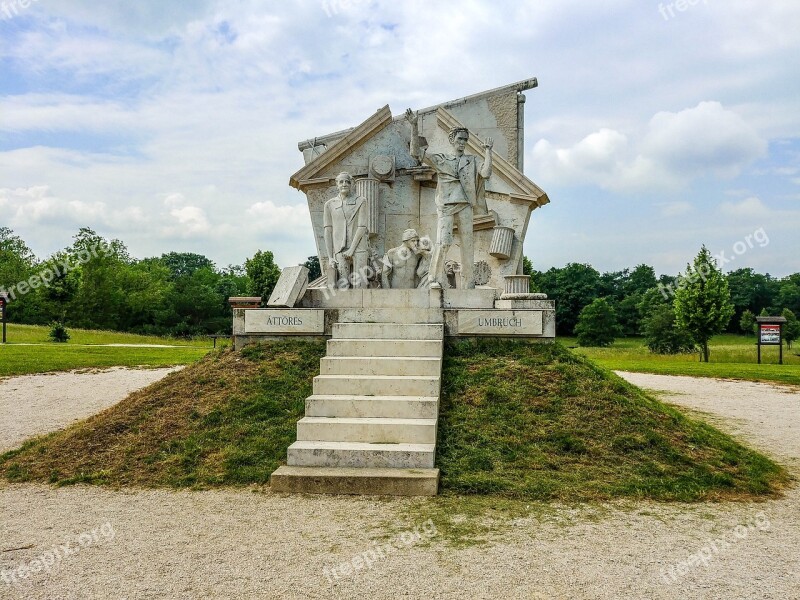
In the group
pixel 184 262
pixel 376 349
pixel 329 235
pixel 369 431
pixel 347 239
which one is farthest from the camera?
pixel 184 262

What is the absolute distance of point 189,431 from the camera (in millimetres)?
7641

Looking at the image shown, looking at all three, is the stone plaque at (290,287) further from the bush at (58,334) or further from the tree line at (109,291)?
the tree line at (109,291)

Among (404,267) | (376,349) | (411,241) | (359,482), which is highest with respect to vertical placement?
(411,241)

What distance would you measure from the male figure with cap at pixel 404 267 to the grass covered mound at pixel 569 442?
265cm

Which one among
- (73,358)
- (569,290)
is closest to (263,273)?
(569,290)

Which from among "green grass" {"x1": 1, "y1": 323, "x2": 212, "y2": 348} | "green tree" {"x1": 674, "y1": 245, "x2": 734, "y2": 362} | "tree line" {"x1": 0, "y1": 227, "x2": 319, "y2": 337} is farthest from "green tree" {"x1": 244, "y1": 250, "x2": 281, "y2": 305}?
"green tree" {"x1": 674, "y1": 245, "x2": 734, "y2": 362}

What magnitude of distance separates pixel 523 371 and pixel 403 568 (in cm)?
468

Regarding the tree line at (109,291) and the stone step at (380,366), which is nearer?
the stone step at (380,366)

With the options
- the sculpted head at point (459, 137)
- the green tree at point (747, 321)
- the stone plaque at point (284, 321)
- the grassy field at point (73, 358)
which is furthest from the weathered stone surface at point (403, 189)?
the green tree at point (747, 321)

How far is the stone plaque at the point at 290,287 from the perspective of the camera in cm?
1035

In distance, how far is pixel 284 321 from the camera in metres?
9.86

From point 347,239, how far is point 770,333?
18373 millimetres

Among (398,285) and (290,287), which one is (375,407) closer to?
(290,287)

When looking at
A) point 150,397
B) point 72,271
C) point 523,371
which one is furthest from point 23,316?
point 523,371
